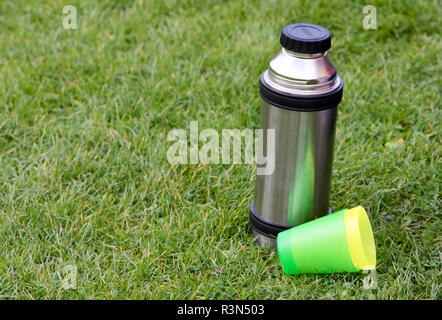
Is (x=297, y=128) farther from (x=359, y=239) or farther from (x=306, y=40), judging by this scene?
(x=359, y=239)

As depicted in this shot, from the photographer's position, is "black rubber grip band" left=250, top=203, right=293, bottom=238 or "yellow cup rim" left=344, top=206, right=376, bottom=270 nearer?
"yellow cup rim" left=344, top=206, right=376, bottom=270

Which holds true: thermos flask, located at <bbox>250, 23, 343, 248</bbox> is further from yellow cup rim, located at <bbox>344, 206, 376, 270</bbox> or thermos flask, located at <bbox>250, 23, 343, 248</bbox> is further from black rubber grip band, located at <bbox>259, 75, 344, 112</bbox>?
yellow cup rim, located at <bbox>344, 206, 376, 270</bbox>

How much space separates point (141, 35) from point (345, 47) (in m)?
1.61

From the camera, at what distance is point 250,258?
3.05 m

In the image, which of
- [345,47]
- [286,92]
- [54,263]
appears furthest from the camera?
[345,47]

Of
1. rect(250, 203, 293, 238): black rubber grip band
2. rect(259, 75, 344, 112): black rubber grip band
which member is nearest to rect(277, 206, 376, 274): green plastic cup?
rect(250, 203, 293, 238): black rubber grip band

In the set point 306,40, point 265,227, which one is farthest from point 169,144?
point 306,40

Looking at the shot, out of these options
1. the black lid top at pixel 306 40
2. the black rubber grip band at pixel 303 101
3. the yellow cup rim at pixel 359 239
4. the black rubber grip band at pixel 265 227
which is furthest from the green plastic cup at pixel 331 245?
the black lid top at pixel 306 40

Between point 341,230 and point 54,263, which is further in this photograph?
point 54,263

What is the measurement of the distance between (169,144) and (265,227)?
103cm

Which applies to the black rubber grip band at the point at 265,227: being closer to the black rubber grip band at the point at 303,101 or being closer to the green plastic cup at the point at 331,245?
the green plastic cup at the point at 331,245

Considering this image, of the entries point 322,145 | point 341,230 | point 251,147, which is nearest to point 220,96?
point 251,147

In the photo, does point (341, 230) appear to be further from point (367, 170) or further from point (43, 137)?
point (43, 137)

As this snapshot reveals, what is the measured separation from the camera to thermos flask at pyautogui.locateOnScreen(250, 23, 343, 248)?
2.72 meters
